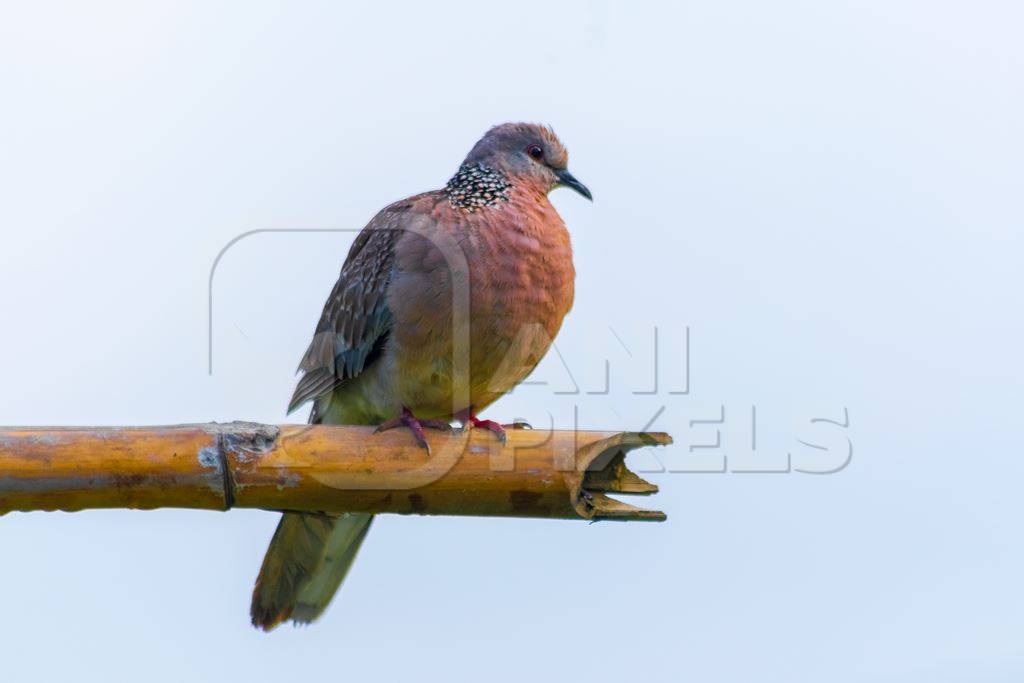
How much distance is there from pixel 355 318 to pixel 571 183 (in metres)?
0.96

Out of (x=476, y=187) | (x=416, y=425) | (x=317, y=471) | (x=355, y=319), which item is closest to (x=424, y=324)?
(x=355, y=319)

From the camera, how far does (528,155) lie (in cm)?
479

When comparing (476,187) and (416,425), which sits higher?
(476,187)

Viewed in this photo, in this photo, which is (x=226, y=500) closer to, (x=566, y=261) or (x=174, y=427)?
(x=174, y=427)

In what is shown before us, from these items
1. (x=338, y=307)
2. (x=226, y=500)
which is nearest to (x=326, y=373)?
(x=338, y=307)

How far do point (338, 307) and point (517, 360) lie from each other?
741 mm

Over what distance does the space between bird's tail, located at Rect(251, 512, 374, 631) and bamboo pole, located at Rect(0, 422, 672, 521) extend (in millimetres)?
819

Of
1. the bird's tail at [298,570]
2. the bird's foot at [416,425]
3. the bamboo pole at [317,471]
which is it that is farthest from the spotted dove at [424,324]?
the bamboo pole at [317,471]

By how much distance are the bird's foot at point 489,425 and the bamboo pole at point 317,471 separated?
3 cm

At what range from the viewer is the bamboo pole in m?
3.16

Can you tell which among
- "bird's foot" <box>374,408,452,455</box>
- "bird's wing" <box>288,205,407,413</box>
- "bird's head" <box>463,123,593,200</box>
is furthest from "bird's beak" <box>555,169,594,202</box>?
"bird's foot" <box>374,408,452,455</box>

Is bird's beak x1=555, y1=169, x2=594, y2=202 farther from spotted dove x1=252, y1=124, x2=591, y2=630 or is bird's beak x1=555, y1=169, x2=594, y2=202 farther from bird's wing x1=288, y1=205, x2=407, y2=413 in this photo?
bird's wing x1=288, y1=205, x2=407, y2=413

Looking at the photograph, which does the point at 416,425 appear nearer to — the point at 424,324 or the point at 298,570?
the point at 424,324

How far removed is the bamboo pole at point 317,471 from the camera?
3164 mm
